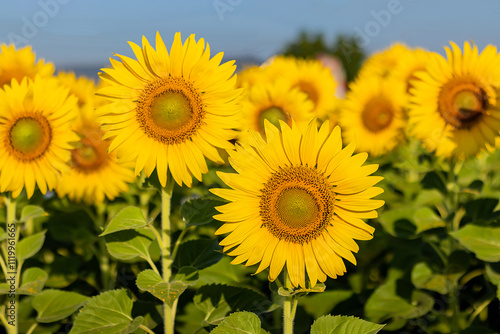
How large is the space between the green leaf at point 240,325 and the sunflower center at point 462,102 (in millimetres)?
2220

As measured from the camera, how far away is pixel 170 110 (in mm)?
2455

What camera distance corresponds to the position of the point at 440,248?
386 centimetres

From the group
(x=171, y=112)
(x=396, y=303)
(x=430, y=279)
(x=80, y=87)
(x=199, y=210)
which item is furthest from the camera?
(x=80, y=87)

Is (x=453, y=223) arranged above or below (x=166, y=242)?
above

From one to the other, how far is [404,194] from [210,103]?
11.0ft

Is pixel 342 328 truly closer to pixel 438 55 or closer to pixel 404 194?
pixel 438 55

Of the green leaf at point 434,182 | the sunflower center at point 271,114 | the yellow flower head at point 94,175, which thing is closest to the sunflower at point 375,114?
the sunflower center at point 271,114

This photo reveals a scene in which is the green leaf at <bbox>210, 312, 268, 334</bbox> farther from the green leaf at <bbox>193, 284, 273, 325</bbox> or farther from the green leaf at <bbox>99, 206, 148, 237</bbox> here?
the green leaf at <bbox>99, 206, 148, 237</bbox>

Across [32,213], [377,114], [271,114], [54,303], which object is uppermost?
[377,114]

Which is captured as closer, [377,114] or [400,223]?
[400,223]

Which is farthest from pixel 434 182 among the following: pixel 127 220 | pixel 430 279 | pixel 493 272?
pixel 127 220

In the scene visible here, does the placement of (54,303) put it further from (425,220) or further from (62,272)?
(425,220)

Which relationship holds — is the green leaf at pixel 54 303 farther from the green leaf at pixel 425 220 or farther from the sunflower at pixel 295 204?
the green leaf at pixel 425 220

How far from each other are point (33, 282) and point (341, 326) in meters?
1.75
